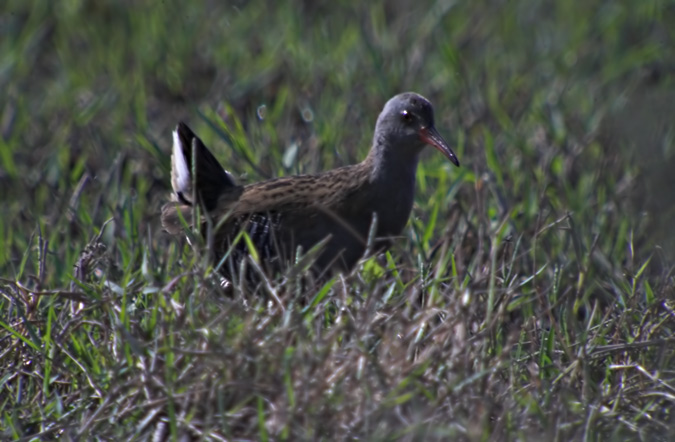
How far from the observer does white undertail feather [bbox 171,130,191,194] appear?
481cm

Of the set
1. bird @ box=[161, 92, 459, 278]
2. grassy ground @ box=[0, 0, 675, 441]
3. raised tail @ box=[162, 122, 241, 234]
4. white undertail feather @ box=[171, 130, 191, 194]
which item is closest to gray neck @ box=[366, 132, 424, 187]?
bird @ box=[161, 92, 459, 278]

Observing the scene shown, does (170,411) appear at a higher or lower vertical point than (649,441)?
higher

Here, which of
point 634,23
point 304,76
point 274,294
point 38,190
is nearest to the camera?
point 274,294

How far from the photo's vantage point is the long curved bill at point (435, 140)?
14.9 ft

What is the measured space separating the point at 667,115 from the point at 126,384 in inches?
81.0

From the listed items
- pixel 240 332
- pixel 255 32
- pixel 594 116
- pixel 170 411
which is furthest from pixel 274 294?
pixel 255 32

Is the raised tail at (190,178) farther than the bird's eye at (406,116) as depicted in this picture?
Yes

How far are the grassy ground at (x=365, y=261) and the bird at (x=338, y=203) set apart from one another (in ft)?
0.57

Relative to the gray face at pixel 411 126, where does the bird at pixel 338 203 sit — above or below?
below

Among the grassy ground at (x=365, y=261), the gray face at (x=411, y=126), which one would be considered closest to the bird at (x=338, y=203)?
the gray face at (x=411, y=126)

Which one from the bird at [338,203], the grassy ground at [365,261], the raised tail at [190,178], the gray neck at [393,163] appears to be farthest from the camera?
the raised tail at [190,178]

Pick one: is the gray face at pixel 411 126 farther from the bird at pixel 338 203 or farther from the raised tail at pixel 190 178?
the raised tail at pixel 190 178

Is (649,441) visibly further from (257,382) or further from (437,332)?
(257,382)

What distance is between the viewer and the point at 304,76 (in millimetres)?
6543
